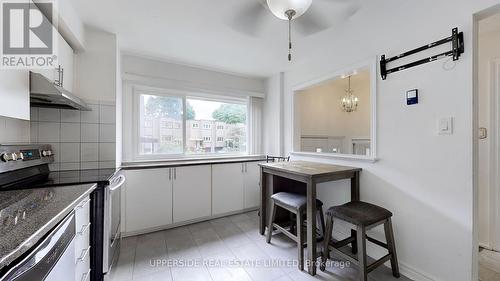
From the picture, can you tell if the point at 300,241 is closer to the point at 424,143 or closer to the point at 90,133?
the point at 424,143

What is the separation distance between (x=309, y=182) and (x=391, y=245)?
802 mm

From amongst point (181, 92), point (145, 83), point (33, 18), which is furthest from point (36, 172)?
point (181, 92)

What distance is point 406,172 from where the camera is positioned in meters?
1.73

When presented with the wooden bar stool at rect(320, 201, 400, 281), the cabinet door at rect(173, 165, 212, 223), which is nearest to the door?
the cabinet door at rect(173, 165, 212, 223)

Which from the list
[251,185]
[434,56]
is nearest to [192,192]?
[251,185]

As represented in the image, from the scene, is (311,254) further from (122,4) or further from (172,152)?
(122,4)

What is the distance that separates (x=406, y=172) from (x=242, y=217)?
213 cm

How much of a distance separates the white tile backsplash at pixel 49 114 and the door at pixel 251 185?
2.28 meters

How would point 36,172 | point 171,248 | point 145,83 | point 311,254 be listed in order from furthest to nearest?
point 145,83, point 171,248, point 311,254, point 36,172

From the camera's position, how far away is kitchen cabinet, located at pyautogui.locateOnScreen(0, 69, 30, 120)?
3.47ft

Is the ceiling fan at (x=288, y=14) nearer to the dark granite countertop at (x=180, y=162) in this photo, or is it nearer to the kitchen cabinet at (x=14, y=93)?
the kitchen cabinet at (x=14, y=93)

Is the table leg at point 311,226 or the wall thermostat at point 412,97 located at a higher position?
the wall thermostat at point 412,97

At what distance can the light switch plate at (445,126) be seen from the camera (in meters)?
1.47

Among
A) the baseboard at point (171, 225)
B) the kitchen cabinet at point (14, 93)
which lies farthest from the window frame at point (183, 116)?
the kitchen cabinet at point (14, 93)
